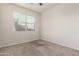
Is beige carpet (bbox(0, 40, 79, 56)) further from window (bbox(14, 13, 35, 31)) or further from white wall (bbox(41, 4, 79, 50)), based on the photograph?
window (bbox(14, 13, 35, 31))

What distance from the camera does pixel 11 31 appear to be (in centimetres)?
161

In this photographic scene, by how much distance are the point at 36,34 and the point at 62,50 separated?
684mm

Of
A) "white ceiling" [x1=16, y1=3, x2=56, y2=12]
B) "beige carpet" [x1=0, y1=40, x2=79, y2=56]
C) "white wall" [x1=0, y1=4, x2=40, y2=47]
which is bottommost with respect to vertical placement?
"beige carpet" [x1=0, y1=40, x2=79, y2=56]

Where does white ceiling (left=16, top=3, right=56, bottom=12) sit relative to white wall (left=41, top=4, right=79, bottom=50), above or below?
above

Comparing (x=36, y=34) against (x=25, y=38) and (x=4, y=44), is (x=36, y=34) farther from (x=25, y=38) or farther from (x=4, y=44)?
(x=4, y=44)

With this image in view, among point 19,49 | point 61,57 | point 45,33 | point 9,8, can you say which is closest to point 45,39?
point 45,33

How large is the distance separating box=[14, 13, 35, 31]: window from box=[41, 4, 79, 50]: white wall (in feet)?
0.86

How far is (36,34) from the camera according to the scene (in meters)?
1.69

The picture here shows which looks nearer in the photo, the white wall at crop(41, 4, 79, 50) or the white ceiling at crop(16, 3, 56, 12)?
the white ceiling at crop(16, 3, 56, 12)

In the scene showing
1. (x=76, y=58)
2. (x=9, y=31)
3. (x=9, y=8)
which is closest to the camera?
(x=76, y=58)

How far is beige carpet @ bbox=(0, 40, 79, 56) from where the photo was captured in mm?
1487

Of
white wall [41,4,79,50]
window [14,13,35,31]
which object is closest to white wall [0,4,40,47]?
window [14,13,35,31]

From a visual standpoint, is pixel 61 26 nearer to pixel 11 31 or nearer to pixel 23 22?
pixel 23 22

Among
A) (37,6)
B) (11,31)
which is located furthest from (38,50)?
(37,6)
